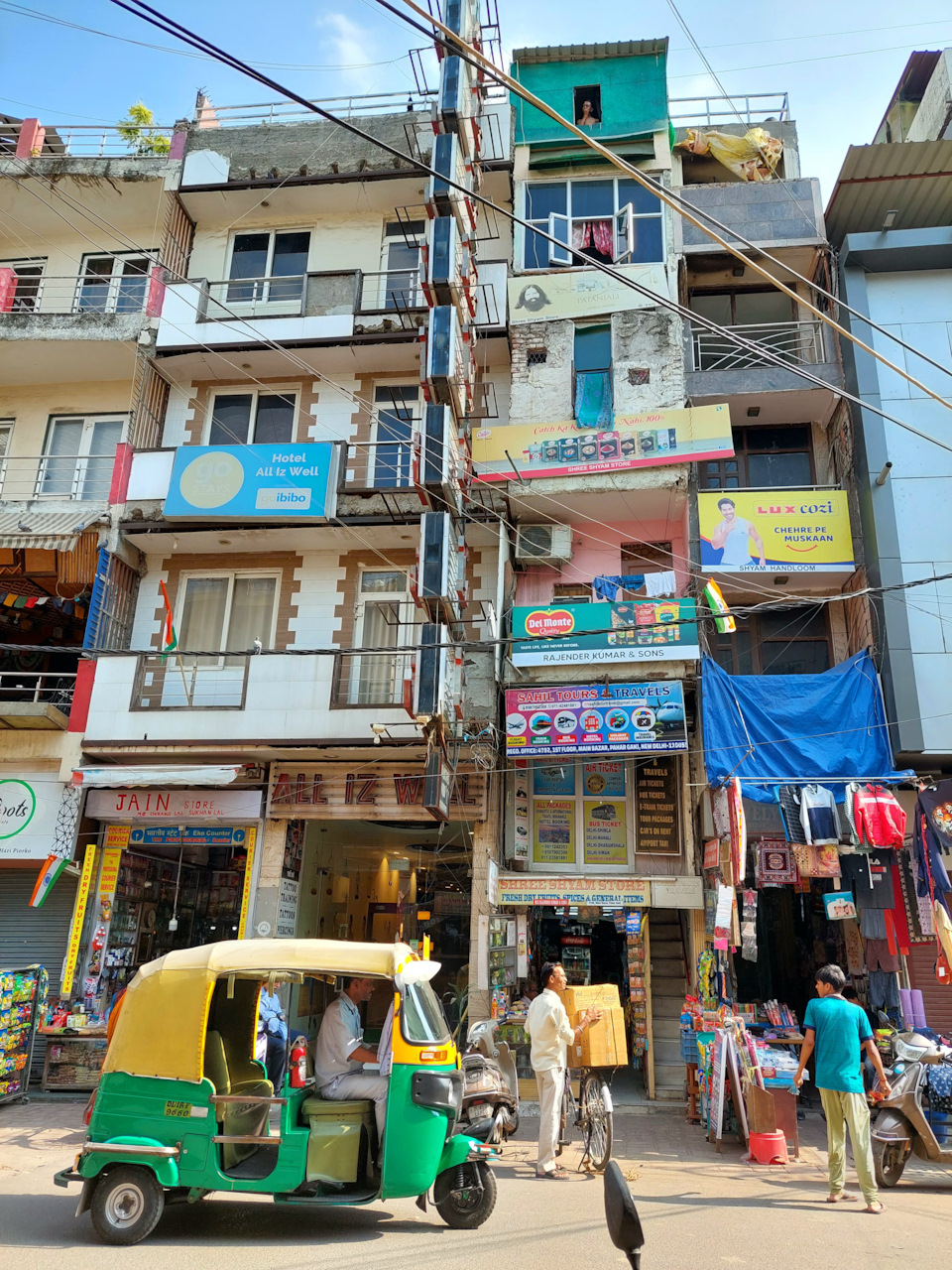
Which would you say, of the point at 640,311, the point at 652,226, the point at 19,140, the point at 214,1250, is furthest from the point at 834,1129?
the point at 19,140

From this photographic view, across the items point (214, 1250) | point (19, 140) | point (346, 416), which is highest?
point (19, 140)

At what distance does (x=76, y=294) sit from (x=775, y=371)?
1380cm

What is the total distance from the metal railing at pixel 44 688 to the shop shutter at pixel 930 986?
1409cm

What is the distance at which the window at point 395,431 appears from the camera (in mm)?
16406

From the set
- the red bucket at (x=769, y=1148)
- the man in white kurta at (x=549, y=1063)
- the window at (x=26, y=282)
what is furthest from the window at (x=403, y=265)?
the red bucket at (x=769, y=1148)

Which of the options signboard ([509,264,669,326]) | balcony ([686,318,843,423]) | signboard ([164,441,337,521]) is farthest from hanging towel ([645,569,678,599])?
signboard ([164,441,337,521])

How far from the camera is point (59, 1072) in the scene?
42.3ft

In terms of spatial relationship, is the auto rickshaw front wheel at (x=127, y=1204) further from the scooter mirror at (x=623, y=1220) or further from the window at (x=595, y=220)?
the window at (x=595, y=220)

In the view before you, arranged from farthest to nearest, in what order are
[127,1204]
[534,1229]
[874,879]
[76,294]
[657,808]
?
1. [76,294]
2. [657,808]
3. [874,879]
4. [534,1229]
5. [127,1204]

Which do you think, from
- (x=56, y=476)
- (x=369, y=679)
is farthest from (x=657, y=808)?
(x=56, y=476)

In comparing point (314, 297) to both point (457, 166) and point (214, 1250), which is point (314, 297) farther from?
point (214, 1250)

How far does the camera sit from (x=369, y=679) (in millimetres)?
15531

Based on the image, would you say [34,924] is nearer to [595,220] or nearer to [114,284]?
[114,284]

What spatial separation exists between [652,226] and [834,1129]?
15485 millimetres
